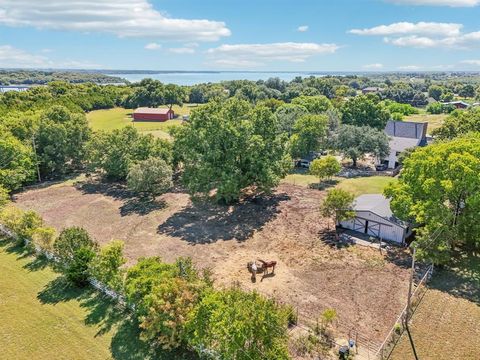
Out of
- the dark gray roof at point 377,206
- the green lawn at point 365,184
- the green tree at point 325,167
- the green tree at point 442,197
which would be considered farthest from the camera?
the green tree at point 325,167

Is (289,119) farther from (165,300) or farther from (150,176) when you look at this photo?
(165,300)

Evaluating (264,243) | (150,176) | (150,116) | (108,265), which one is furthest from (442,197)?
(150,116)

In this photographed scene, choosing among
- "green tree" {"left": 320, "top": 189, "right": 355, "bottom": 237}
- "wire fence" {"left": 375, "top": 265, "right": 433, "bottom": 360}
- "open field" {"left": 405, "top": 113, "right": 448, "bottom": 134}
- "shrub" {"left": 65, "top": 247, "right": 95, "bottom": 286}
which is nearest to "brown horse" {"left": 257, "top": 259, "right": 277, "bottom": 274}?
"green tree" {"left": 320, "top": 189, "right": 355, "bottom": 237}

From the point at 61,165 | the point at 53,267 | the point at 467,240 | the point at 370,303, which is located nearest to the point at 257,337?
the point at 370,303

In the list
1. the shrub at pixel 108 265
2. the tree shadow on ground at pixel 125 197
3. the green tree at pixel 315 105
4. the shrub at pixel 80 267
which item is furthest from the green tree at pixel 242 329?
the green tree at pixel 315 105

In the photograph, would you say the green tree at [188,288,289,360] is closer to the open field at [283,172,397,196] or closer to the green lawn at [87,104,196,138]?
the open field at [283,172,397,196]

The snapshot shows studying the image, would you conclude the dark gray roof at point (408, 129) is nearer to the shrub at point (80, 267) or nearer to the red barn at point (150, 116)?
the shrub at point (80, 267)

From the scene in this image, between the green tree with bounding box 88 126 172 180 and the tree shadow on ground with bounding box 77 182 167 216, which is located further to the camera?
the green tree with bounding box 88 126 172 180
